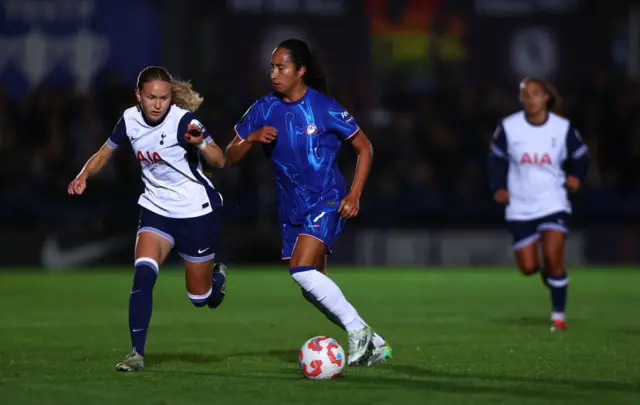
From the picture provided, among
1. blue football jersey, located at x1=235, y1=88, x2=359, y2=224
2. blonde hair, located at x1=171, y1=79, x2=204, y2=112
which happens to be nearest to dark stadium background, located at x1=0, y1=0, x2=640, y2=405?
blonde hair, located at x1=171, y1=79, x2=204, y2=112

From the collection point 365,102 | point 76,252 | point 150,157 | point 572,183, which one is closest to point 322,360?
point 150,157

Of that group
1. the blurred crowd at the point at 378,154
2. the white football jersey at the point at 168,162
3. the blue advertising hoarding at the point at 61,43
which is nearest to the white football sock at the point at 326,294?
the white football jersey at the point at 168,162

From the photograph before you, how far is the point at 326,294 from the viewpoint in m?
8.16

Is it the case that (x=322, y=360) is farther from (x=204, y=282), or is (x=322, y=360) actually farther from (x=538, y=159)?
(x=538, y=159)

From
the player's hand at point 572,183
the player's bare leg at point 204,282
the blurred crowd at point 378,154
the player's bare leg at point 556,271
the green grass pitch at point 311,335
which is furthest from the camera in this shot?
the blurred crowd at point 378,154

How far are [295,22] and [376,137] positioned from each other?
2.73 meters

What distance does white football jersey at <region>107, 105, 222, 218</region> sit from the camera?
8.43 metres

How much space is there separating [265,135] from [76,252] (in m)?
13.0

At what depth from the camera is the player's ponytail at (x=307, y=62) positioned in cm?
834

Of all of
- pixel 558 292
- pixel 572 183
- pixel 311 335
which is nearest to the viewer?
pixel 311 335

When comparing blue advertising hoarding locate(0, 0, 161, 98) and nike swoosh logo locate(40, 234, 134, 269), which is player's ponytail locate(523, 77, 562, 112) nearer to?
nike swoosh logo locate(40, 234, 134, 269)

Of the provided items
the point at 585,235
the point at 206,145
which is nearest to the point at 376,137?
the point at 585,235

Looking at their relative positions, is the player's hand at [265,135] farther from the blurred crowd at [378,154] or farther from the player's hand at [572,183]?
the blurred crowd at [378,154]

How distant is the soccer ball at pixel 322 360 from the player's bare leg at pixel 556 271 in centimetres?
Result: 403
